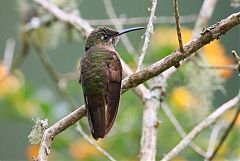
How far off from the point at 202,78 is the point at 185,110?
0.77 ft

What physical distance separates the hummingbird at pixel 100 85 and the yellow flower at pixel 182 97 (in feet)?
2.73

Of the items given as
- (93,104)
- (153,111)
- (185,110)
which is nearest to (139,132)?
(185,110)

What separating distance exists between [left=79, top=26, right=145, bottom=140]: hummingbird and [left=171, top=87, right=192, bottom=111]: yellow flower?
32.7 inches

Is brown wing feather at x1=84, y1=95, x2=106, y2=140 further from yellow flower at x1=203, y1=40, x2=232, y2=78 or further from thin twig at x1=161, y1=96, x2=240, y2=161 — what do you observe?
yellow flower at x1=203, y1=40, x2=232, y2=78

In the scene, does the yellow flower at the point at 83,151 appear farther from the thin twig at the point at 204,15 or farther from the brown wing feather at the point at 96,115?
the brown wing feather at the point at 96,115

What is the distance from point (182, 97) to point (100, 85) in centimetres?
104

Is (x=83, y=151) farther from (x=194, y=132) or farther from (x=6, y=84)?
(x=194, y=132)

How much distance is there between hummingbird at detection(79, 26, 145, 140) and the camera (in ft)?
6.90

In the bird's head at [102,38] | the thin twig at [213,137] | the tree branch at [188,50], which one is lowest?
the thin twig at [213,137]

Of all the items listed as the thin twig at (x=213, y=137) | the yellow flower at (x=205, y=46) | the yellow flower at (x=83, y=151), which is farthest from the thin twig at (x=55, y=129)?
the yellow flower at (x=205, y=46)

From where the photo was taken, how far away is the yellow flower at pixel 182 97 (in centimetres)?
317

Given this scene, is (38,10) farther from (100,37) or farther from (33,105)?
(100,37)

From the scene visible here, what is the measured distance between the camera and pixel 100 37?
2490mm

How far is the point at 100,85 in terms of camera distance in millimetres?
2213
